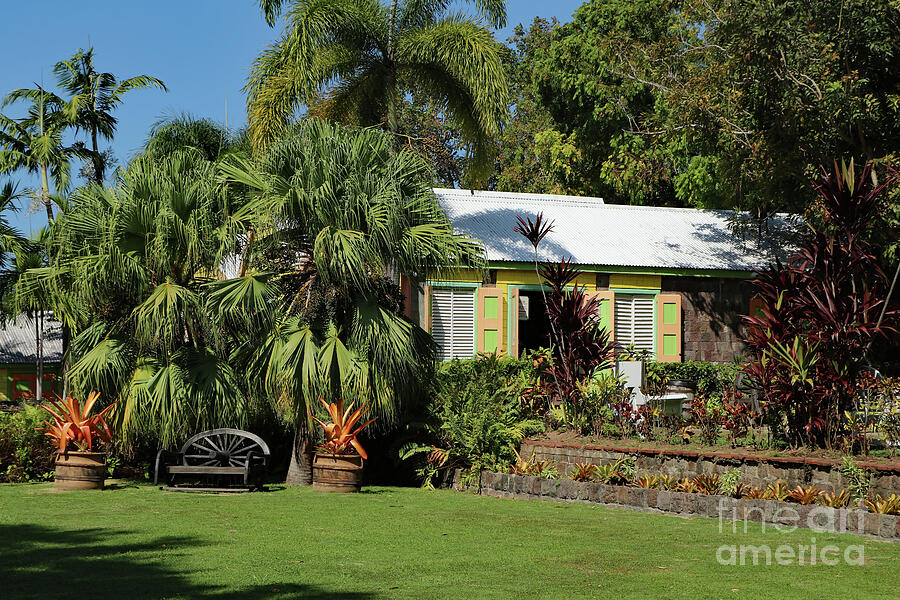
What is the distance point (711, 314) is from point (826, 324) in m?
10.9

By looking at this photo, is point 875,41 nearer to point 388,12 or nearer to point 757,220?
point 757,220

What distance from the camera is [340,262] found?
12.2m

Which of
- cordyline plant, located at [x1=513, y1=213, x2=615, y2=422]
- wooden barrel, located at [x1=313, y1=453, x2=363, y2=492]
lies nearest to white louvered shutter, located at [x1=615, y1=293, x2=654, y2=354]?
cordyline plant, located at [x1=513, y1=213, x2=615, y2=422]

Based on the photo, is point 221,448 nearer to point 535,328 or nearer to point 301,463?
point 301,463

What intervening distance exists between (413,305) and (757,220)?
27.5 feet

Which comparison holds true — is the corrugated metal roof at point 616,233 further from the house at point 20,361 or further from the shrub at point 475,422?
the house at point 20,361

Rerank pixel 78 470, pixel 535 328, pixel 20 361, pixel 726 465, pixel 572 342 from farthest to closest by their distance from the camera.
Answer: pixel 20 361 < pixel 535 328 < pixel 572 342 < pixel 78 470 < pixel 726 465

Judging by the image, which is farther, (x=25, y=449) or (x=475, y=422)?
(x=25, y=449)

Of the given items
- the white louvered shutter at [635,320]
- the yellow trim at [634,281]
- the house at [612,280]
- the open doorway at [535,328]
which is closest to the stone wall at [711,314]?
the house at [612,280]

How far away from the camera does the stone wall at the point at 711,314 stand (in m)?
20.5

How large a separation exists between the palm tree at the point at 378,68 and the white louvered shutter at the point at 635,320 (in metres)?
4.47

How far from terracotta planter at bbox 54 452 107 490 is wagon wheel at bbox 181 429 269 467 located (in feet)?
3.71

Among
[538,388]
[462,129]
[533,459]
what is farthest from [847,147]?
[533,459]

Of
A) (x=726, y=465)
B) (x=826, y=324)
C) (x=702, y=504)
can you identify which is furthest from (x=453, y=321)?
(x=826, y=324)
